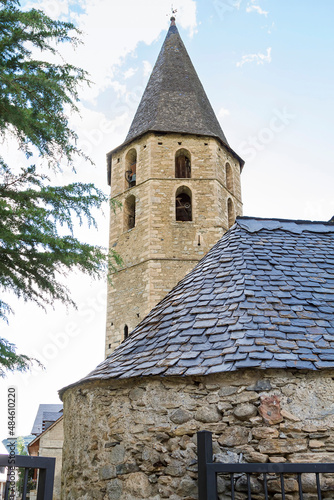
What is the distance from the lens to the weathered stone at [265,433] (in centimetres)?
478

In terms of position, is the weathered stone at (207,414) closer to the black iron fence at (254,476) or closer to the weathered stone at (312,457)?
the black iron fence at (254,476)

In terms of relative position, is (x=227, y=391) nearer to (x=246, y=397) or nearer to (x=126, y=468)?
(x=246, y=397)

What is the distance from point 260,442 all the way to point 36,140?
5796 mm

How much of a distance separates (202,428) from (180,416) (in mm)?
275

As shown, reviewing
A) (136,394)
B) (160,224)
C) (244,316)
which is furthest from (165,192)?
(136,394)

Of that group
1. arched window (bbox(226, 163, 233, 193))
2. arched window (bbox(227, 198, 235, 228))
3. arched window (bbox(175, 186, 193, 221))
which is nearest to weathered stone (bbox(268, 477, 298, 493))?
arched window (bbox(175, 186, 193, 221))

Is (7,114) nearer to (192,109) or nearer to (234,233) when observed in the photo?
(234,233)

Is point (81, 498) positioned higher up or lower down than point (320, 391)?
lower down

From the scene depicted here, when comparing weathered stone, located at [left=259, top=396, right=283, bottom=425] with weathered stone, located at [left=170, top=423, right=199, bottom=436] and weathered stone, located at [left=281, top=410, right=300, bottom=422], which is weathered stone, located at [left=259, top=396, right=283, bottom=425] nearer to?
weathered stone, located at [left=281, top=410, right=300, bottom=422]

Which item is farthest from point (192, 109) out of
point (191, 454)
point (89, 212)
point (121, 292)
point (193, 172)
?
point (191, 454)

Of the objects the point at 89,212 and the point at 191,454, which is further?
the point at 89,212

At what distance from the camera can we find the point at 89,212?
8.59 m

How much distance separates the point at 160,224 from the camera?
1909 centimetres

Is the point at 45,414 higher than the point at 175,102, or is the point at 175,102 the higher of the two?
the point at 175,102
